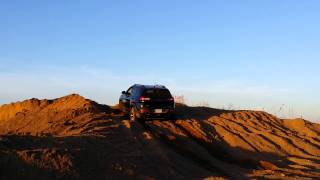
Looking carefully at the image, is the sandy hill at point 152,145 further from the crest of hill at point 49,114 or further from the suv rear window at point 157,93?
the suv rear window at point 157,93

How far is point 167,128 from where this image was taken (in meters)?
26.2

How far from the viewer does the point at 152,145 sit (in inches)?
886

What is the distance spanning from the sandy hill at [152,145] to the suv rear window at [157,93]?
1.29 meters

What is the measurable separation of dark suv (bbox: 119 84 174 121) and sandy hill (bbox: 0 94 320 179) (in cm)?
48

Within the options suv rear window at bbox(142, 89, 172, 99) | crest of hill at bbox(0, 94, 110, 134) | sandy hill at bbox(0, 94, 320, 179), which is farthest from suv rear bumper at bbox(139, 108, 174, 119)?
crest of hill at bbox(0, 94, 110, 134)

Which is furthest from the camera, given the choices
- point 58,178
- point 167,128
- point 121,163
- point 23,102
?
point 23,102

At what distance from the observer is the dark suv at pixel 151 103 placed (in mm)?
27125

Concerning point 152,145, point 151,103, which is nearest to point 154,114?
point 151,103

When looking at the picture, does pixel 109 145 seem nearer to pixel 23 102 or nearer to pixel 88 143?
pixel 88 143

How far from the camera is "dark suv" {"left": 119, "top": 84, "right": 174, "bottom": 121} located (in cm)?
2712

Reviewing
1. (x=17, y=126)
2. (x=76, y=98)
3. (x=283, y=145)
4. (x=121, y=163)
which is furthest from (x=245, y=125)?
(x=121, y=163)

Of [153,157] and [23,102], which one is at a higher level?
[23,102]

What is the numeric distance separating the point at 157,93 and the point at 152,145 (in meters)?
5.66

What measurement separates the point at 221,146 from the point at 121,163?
29.7 feet
